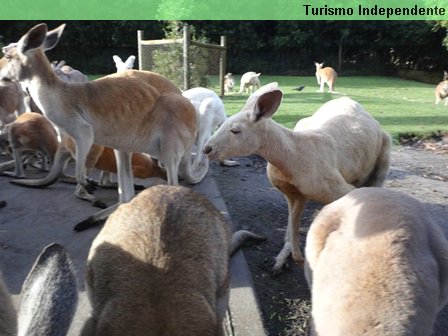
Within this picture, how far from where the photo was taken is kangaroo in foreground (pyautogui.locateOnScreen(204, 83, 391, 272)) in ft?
11.5

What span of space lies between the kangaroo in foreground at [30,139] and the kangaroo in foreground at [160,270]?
354cm

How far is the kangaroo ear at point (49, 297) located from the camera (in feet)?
5.36

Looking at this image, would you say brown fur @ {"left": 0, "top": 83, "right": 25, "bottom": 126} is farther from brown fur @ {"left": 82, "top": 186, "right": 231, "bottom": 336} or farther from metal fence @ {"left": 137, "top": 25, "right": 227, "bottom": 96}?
metal fence @ {"left": 137, "top": 25, "right": 227, "bottom": 96}

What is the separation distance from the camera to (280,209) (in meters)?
5.15

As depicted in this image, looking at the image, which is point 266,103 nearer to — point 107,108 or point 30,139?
point 107,108

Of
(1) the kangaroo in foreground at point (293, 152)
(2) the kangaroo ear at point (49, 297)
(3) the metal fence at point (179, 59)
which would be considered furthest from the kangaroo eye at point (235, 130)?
(3) the metal fence at point (179, 59)

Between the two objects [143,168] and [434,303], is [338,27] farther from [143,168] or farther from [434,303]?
[434,303]

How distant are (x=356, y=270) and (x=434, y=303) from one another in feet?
1.28

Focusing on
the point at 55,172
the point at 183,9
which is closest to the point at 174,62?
the point at 55,172

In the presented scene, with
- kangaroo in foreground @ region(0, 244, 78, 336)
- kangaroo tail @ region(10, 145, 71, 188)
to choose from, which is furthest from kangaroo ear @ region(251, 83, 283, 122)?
kangaroo tail @ region(10, 145, 71, 188)

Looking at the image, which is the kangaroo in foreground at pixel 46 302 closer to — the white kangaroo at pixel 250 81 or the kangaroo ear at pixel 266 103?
the kangaroo ear at pixel 266 103

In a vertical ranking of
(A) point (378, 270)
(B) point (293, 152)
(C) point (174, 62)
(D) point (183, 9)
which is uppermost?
(D) point (183, 9)

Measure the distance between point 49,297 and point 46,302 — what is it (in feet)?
0.06

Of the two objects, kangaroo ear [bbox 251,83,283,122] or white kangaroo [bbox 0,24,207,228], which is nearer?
kangaroo ear [bbox 251,83,283,122]
